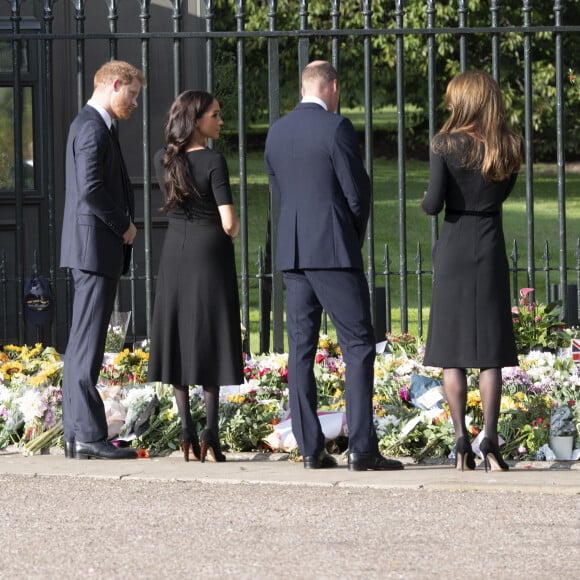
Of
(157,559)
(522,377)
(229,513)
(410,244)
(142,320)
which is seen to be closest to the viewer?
(157,559)

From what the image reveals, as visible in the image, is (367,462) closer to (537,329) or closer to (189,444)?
(189,444)

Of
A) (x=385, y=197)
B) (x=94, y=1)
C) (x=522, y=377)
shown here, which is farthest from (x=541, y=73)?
(x=522, y=377)

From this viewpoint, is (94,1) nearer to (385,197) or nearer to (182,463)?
(182,463)

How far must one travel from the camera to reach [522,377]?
7699mm

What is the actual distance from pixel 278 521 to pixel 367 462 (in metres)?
1.10

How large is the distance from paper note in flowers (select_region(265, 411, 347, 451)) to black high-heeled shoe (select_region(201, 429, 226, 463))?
0.33m

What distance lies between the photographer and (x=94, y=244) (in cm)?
696

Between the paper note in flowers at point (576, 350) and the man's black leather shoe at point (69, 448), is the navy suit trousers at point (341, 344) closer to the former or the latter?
the man's black leather shoe at point (69, 448)

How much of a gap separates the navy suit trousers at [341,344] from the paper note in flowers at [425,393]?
2.57 ft

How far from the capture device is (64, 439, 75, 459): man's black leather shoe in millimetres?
7090

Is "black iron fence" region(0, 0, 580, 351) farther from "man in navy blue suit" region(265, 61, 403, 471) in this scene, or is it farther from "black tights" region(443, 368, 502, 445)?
"black tights" region(443, 368, 502, 445)

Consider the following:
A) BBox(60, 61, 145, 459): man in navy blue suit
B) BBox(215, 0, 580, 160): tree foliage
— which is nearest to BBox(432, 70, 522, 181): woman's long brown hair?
BBox(60, 61, 145, 459): man in navy blue suit

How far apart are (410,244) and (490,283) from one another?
17.2 m

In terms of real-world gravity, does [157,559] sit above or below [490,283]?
below
